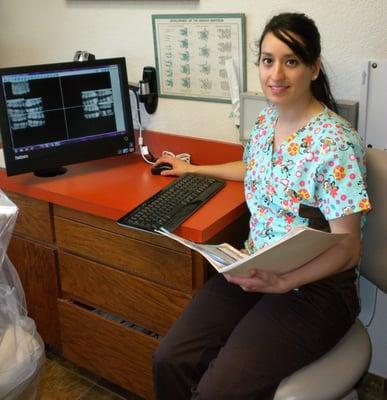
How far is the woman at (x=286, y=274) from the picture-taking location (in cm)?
122

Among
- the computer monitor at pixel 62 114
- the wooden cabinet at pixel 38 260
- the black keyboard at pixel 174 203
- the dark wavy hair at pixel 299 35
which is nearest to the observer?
the dark wavy hair at pixel 299 35

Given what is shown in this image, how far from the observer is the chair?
1.17 m

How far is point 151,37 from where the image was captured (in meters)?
1.91

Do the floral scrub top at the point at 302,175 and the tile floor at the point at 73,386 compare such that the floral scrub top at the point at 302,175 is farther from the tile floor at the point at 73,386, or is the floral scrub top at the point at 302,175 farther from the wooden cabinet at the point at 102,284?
the tile floor at the point at 73,386

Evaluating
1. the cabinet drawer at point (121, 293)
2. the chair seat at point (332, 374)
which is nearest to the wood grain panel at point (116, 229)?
the cabinet drawer at point (121, 293)

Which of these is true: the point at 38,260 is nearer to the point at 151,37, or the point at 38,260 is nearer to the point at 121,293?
the point at 121,293

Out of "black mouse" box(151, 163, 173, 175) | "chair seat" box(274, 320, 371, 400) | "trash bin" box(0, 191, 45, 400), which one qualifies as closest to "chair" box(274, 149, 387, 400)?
"chair seat" box(274, 320, 371, 400)

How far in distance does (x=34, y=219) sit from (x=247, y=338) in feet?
2.83

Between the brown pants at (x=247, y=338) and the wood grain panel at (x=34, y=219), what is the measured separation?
0.60 metres

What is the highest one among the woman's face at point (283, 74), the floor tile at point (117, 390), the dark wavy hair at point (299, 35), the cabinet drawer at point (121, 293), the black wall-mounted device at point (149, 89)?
the dark wavy hair at point (299, 35)

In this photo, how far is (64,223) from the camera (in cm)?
170

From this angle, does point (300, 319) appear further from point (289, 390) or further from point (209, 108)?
point (209, 108)

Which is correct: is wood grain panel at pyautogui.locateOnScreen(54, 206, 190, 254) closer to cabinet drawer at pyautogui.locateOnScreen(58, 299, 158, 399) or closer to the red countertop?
the red countertop

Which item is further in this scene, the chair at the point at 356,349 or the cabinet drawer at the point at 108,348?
the cabinet drawer at the point at 108,348
